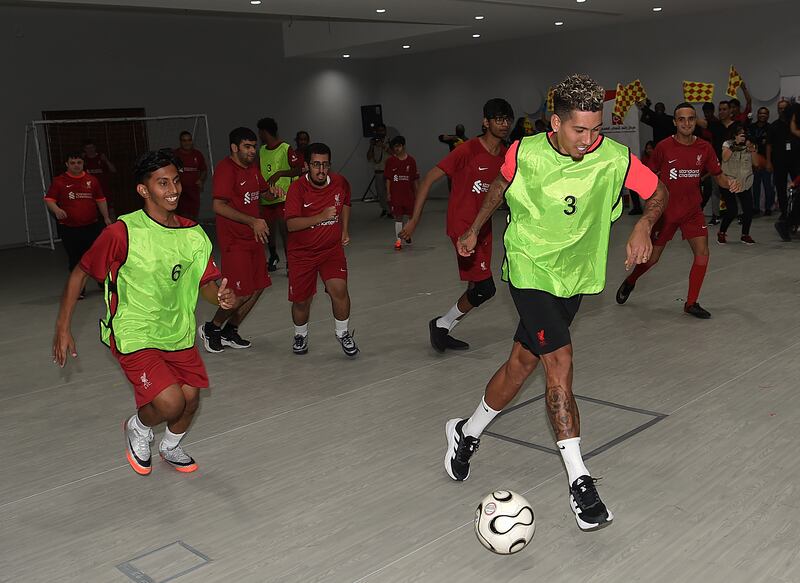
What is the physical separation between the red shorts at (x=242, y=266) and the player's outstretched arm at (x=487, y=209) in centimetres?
314

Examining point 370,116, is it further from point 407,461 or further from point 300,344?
point 407,461

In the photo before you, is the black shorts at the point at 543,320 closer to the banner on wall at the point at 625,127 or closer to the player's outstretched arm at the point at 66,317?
the player's outstretched arm at the point at 66,317

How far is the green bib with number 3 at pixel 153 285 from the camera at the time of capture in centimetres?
393

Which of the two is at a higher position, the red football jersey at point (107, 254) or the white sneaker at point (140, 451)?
the red football jersey at point (107, 254)

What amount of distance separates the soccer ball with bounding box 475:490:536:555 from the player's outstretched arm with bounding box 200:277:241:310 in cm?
151

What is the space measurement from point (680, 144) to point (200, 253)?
475 cm

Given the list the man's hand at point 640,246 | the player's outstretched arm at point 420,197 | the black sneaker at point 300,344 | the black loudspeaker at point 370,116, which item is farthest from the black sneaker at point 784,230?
the black loudspeaker at point 370,116

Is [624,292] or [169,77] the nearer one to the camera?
[624,292]

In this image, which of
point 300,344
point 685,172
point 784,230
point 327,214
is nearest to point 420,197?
point 327,214

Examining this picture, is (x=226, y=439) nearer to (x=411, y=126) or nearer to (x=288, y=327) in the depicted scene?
(x=288, y=327)

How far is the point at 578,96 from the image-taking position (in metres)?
3.38

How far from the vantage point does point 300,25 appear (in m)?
19.5

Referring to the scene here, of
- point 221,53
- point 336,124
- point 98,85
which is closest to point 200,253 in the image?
point 98,85

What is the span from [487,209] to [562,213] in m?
0.45
